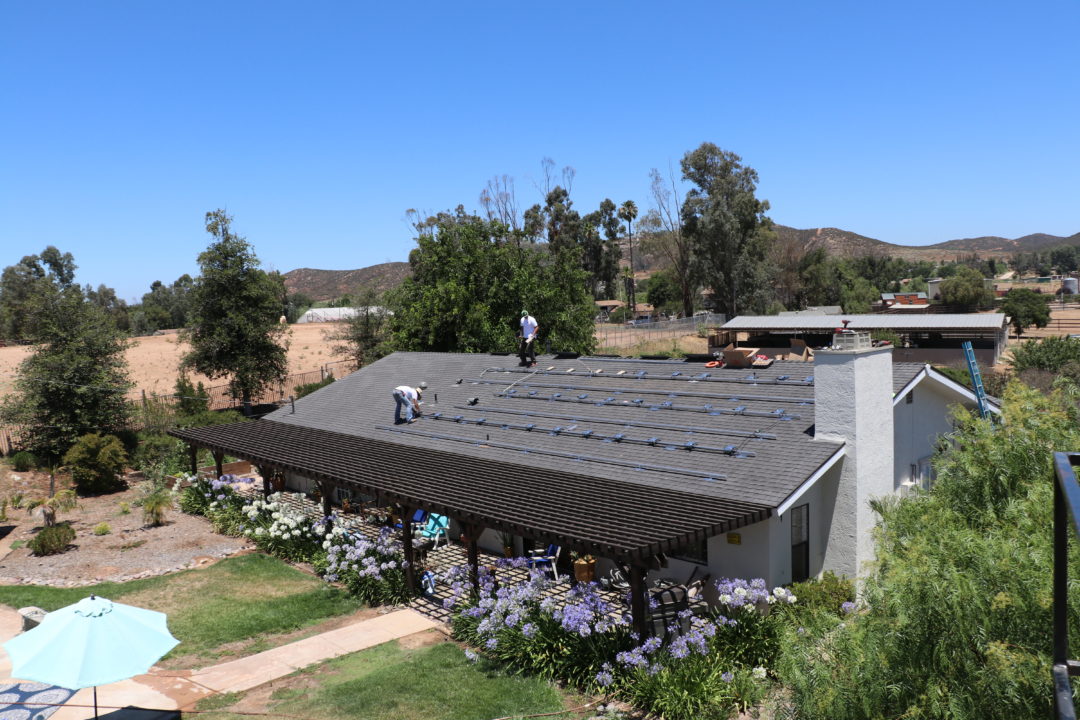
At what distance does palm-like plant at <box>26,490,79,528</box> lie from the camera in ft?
72.3

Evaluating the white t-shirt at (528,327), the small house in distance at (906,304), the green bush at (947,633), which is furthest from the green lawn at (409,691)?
the small house in distance at (906,304)

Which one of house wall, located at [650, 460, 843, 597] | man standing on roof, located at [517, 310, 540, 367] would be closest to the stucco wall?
house wall, located at [650, 460, 843, 597]

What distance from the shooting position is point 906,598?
590 cm

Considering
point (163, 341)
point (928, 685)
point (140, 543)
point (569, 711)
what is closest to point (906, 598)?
point (928, 685)

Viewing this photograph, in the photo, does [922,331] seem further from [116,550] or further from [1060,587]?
[1060,587]

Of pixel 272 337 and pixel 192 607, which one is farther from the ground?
pixel 272 337

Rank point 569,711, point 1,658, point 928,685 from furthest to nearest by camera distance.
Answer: point 1,658 → point 569,711 → point 928,685

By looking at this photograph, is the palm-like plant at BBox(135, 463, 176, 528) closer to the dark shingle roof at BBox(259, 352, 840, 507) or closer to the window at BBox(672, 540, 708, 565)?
the dark shingle roof at BBox(259, 352, 840, 507)

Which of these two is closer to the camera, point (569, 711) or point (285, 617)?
point (569, 711)

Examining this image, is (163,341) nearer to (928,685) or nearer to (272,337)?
(272,337)

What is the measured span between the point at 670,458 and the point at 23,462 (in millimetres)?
27299

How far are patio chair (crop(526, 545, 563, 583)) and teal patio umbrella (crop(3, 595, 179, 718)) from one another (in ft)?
23.8

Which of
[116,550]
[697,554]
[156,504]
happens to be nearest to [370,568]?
[697,554]

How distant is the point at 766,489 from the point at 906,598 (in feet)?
23.2
